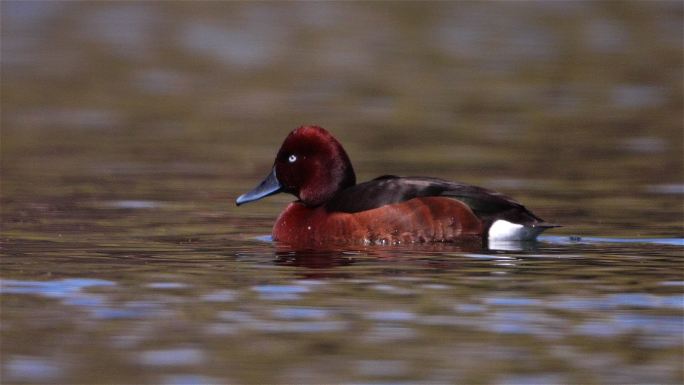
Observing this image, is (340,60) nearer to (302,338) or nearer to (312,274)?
(312,274)

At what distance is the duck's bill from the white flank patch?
184 centimetres

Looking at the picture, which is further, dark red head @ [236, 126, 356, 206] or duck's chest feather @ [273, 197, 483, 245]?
dark red head @ [236, 126, 356, 206]

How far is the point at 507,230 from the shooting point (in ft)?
38.0

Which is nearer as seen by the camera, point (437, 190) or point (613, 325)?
point (613, 325)

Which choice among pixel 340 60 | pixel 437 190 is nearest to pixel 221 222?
pixel 437 190

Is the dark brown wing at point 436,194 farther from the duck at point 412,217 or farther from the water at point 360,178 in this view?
the water at point 360,178

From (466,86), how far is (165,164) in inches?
352

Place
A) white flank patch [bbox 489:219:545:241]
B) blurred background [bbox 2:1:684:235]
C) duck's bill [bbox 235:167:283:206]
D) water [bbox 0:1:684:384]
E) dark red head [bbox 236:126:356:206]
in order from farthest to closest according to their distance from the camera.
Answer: blurred background [bbox 2:1:684:235] → duck's bill [bbox 235:167:283:206] → dark red head [bbox 236:126:356:206] → white flank patch [bbox 489:219:545:241] → water [bbox 0:1:684:384]

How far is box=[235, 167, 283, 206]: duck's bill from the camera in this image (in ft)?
41.4

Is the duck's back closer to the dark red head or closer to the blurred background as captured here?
the dark red head

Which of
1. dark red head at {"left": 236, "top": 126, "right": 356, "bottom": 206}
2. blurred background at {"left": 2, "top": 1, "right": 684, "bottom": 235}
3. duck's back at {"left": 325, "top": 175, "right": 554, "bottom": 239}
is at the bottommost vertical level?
duck's back at {"left": 325, "top": 175, "right": 554, "bottom": 239}

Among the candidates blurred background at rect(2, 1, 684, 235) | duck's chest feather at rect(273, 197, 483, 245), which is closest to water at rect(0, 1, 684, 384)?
blurred background at rect(2, 1, 684, 235)

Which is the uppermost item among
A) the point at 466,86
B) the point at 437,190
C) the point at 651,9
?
the point at 651,9

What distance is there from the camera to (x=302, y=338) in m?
8.25
